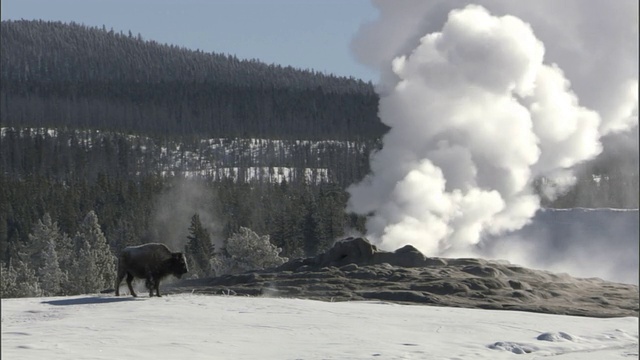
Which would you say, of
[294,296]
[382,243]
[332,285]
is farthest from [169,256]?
[382,243]

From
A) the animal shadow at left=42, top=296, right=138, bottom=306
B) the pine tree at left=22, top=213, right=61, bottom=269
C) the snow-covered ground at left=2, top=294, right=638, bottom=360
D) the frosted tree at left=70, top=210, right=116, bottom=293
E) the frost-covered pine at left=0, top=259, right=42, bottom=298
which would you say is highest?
the pine tree at left=22, top=213, right=61, bottom=269

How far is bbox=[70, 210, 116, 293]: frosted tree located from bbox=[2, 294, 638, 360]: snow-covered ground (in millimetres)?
41706

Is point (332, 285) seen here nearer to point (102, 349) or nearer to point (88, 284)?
point (102, 349)

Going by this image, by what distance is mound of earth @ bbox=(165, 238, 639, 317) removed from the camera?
37.4 metres

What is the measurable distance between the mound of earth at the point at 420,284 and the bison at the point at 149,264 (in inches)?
196

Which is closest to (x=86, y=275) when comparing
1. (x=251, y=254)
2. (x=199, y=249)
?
(x=251, y=254)

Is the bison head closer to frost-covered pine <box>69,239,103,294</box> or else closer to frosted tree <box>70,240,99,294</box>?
frosted tree <box>70,240,99,294</box>

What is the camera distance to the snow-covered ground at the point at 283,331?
71.6 ft

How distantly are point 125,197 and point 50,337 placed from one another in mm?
117614

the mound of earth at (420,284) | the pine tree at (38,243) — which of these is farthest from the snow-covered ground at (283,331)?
the pine tree at (38,243)

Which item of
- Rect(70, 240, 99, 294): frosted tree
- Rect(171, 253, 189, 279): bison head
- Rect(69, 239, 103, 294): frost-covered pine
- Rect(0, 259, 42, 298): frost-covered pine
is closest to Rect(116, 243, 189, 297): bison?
Rect(171, 253, 189, 279): bison head

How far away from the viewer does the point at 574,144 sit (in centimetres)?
7394

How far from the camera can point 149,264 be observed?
108 feet

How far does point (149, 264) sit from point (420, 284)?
12.2m
